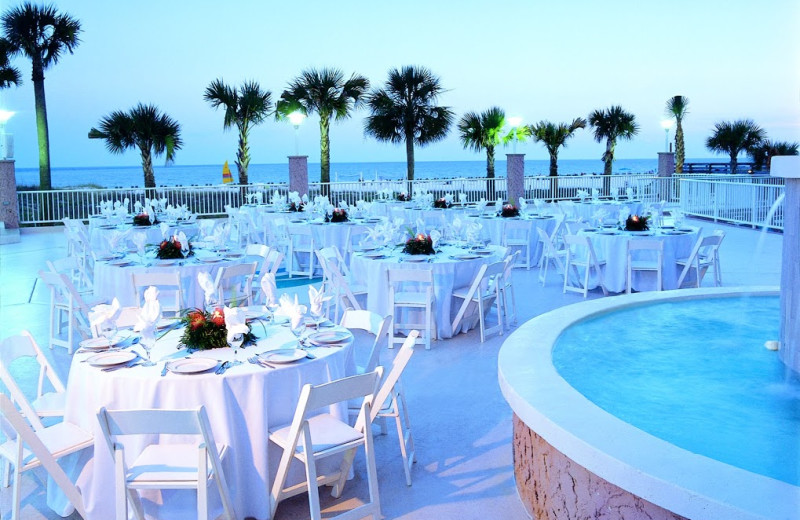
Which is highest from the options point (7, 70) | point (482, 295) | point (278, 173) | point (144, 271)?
point (7, 70)

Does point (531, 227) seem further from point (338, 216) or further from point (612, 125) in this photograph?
point (612, 125)

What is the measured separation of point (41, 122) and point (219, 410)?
20.8m

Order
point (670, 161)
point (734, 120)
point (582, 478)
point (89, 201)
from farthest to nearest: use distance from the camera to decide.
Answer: point (734, 120), point (670, 161), point (89, 201), point (582, 478)

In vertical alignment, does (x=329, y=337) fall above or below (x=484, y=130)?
below

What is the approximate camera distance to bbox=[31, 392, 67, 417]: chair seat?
395cm

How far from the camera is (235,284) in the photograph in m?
7.50

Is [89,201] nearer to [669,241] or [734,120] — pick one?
[669,241]

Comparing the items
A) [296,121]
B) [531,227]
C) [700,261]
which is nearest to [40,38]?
[296,121]

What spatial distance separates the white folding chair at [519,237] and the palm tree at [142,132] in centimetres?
1241

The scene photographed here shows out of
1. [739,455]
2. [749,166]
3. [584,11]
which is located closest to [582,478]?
[739,455]

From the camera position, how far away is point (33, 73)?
20703 mm

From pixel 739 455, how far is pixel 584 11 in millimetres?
13156

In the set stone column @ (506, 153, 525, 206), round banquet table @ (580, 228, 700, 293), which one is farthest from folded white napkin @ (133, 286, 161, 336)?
stone column @ (506, 153, 525, 206)

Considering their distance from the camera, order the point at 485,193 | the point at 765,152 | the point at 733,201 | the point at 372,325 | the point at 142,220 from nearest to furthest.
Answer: the point at 372,325
the point at 142,220
the point at 733,201
the point at 485,193
the point at 765,152
